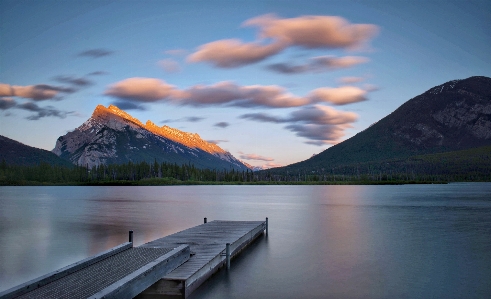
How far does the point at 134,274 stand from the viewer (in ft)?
46.1

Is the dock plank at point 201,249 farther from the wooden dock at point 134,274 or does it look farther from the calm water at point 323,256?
the calm water at point 323,256

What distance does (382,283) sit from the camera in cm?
1888

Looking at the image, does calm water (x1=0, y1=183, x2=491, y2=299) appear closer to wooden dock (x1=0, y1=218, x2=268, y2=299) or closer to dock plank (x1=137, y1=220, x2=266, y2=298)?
dock plank (x1=137, y1=220, x2=266, y2=298)

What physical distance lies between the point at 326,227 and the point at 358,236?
6.95 meters

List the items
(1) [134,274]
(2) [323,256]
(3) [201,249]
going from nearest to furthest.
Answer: (1) [134,274] < (3) [201,249] < (2) [323,256]

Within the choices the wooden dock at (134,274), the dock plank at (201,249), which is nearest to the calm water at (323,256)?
the dock plank at (201,249)

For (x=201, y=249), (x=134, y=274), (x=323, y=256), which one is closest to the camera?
(x=134, y=274)

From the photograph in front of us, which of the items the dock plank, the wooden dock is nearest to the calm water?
the dock plank

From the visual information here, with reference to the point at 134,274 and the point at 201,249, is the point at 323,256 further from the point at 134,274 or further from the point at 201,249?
the point at 134,274

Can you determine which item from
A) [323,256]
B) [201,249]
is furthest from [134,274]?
[323,256]

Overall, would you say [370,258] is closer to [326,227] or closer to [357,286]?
[357,286]

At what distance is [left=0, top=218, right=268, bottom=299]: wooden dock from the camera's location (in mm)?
13188

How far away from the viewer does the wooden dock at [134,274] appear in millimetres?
13188

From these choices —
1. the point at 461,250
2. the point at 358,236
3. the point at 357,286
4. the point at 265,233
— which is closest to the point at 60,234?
the point at 265,233
